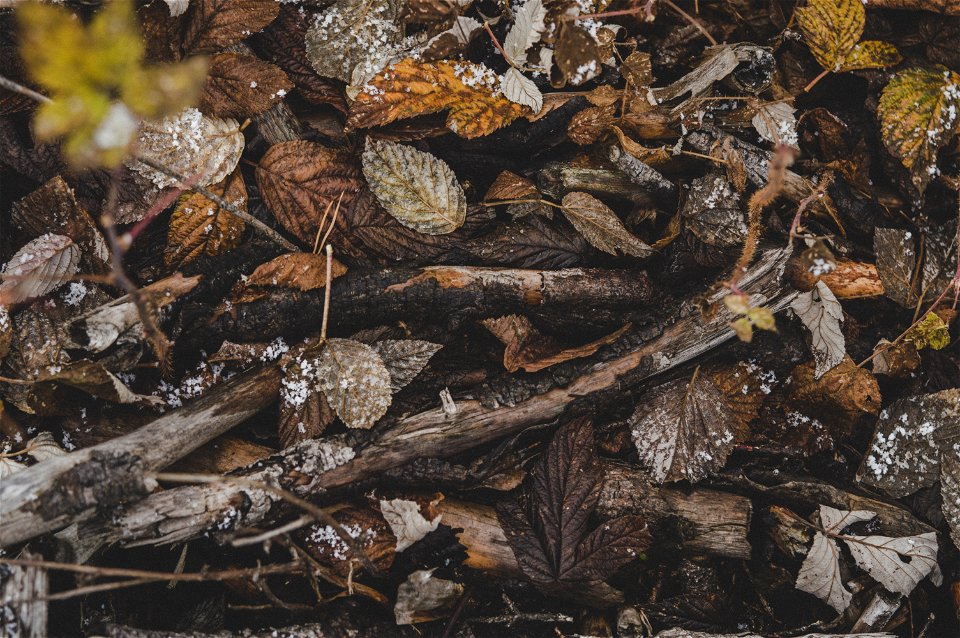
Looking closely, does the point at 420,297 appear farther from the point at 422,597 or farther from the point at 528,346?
the point at 422,597

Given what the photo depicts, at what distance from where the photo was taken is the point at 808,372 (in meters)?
2.42

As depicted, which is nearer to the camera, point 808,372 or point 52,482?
point 52,482

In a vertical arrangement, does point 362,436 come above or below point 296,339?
below

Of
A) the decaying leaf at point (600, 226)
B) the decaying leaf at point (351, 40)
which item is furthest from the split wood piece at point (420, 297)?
→ the decaying leaf at point (351, 40)

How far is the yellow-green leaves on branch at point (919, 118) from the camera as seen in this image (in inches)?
94.7

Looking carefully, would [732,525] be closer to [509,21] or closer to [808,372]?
[808,372]

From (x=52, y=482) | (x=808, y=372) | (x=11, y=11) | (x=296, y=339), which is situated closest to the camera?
(x=52, y=482)

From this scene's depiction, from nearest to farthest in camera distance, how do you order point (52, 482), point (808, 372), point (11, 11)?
point (52, 482) → point (11, 11) → point (808, 372)

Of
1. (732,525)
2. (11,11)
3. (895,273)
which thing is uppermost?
(11,11)

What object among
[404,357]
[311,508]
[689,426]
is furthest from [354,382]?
[689,426]

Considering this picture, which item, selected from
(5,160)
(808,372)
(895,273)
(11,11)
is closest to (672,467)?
(808,372)

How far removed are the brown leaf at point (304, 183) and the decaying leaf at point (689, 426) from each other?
58.2 inches

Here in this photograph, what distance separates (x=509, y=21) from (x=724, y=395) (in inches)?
70.5

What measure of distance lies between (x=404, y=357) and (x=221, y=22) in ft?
4.81
